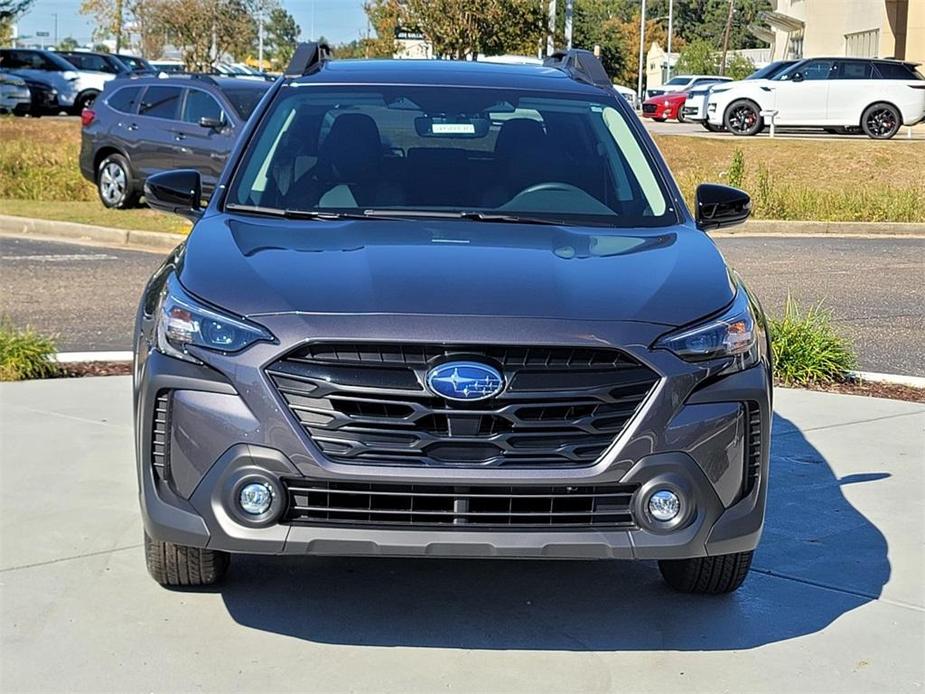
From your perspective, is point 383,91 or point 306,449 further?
point 383,91

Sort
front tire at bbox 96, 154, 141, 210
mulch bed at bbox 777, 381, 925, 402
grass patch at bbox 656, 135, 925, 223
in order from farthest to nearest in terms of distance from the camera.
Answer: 1. grass patch at bbox 656, 135, 925, 223
2. front tire at bbox 96, 154, 141, 210
3. mulch bed at bbox 777, 381, 925, 402

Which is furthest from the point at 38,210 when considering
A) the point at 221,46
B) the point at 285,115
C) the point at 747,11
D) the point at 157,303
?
the point at 747,11

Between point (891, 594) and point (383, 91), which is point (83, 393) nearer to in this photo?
point (383, 91)

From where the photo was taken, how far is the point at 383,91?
5.68m

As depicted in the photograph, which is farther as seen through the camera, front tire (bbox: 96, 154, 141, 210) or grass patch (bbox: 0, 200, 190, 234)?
front tire (bbox: 96, 154, 141, 210)

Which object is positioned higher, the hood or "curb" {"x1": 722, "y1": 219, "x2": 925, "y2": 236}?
the hood

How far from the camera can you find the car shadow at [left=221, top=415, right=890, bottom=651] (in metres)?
4.37

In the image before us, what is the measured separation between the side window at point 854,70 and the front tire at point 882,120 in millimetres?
704

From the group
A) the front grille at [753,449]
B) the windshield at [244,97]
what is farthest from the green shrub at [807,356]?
the windshield at [244,97]

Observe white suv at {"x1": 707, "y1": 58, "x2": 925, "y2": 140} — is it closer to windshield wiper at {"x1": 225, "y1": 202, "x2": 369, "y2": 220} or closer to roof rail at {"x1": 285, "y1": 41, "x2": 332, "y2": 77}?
roof rail at {"x1": 285, "y1": 41, "x2": 332, "y2": 77}

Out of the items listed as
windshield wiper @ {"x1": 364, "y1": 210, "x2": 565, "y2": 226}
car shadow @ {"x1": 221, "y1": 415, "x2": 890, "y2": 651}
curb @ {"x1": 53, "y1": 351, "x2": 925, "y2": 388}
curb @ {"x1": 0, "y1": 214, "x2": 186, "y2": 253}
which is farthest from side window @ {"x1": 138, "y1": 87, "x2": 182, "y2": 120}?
car shadow @ {"x1": 221, "y1": 415, "x2": 890, "y2": 651}

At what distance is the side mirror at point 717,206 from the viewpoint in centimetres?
542

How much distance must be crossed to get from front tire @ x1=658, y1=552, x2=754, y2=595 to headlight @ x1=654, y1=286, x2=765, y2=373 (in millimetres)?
720

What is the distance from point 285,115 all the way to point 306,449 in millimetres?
2114
